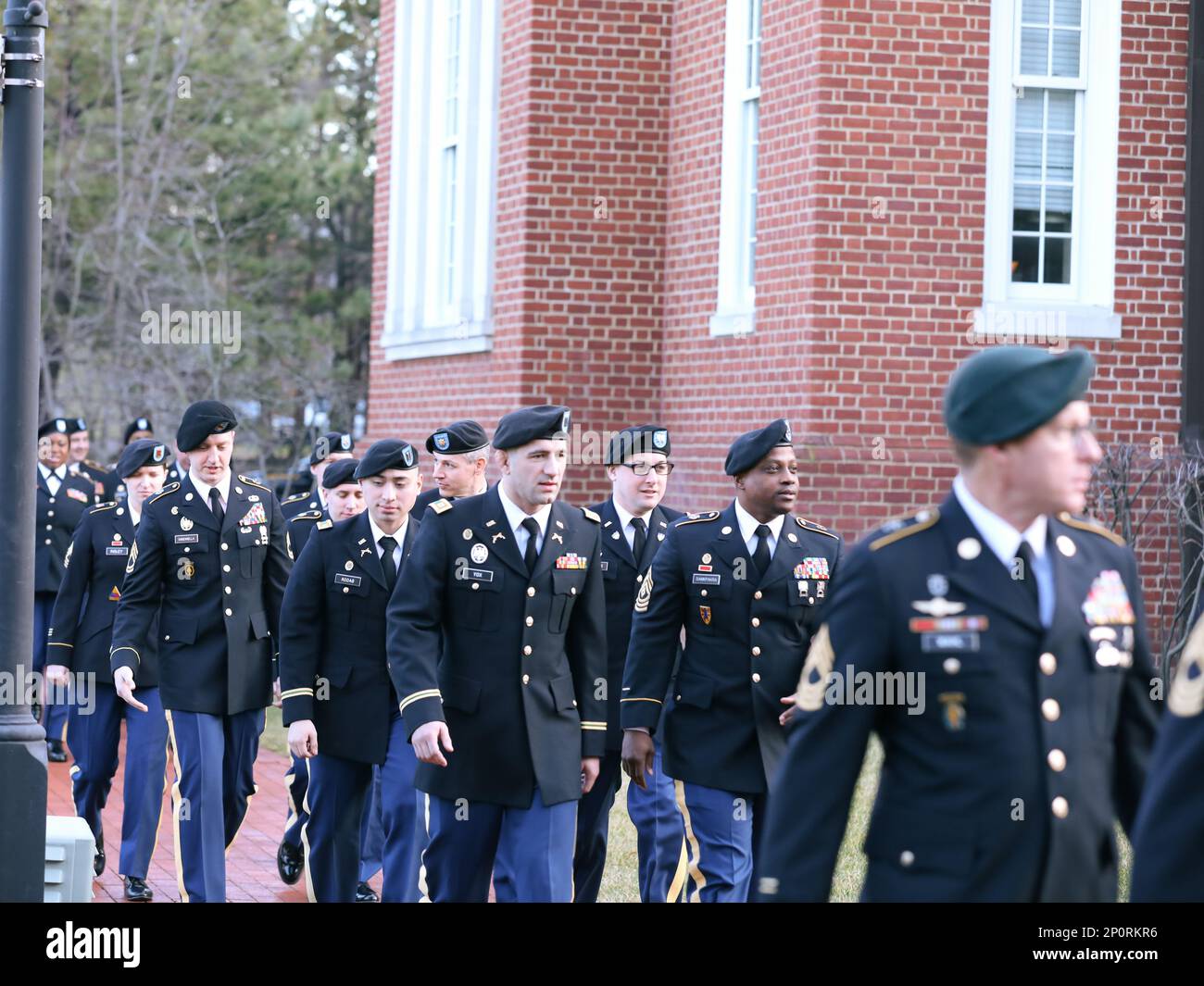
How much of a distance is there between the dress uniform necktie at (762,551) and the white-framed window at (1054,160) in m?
6.49

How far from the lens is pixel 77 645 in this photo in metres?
10.7

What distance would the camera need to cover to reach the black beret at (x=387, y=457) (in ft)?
27.6

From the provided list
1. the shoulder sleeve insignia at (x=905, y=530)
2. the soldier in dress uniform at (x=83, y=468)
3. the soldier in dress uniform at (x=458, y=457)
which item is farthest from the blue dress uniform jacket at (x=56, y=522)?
the shoulder sleeve insignia at (x=905, y=530)

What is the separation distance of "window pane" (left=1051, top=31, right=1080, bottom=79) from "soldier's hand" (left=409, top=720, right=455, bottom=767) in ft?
29.1

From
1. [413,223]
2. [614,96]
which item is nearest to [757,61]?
[614,96]

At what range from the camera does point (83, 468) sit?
1725 centimetres

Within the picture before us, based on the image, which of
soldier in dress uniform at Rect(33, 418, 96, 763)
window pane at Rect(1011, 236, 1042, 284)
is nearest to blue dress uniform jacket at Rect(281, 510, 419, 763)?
window pane at Rect(1011, 236, 1042, 284)

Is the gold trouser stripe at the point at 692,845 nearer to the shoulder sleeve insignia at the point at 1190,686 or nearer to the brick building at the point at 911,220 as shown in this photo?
the shoulder sleeve insignia at the point at 1190,686

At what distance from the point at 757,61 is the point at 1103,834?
37.7ft

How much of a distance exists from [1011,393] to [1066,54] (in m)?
10.6

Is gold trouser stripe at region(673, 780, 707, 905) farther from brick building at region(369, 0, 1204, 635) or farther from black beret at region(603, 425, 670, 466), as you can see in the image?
brick building at region(369, 0, 1204, 635)

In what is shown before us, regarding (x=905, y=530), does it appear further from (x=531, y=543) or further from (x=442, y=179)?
(x=442, y=179)

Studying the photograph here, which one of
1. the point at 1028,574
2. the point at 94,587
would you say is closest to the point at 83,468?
the point at 94,587

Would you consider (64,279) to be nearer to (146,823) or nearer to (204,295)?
(204,295)
